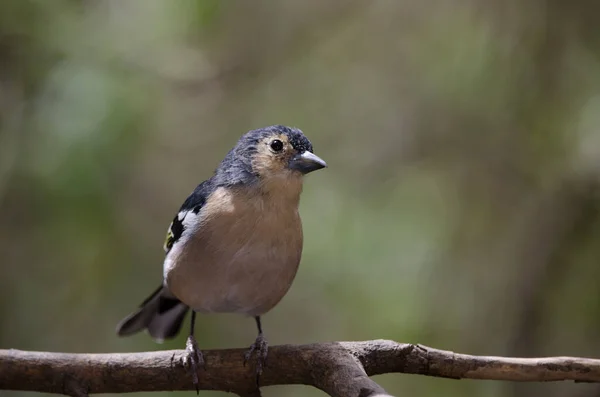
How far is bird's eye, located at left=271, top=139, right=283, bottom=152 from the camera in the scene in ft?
9.06

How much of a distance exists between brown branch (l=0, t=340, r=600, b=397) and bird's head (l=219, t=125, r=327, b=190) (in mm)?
670

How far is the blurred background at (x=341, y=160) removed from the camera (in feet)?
13.0

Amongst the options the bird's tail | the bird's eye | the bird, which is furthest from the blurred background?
the bird's eye

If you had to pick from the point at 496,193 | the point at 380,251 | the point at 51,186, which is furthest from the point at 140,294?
the point at 496,193

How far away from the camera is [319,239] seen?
172 inches

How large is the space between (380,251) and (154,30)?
6.17 ft

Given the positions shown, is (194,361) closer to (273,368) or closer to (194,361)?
(194,361)

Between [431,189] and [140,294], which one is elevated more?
[431,189]

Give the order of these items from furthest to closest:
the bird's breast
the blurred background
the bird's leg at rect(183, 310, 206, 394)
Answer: the blurred background < the bird's breast < the bird's leg at rect(183, 310, 206, 394)

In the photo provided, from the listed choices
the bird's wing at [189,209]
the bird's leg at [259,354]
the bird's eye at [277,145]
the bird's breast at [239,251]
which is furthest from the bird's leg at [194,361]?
the bird's eye at [277,145]

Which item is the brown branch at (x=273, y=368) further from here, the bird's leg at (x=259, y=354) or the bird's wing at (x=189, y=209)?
the bird's wing at (x=189, y=209)

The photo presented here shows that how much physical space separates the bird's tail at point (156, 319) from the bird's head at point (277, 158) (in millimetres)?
836

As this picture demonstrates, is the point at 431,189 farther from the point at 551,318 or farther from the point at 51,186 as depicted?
the point at 51,186

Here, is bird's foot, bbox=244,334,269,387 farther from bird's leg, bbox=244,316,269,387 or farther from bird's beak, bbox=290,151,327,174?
bird's beak, bbox=290,151,327,174
